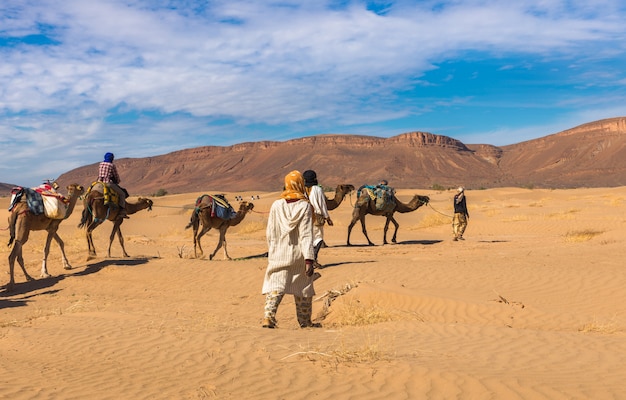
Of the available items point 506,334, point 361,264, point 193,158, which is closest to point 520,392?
point 506,334

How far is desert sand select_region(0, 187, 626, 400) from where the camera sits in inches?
212

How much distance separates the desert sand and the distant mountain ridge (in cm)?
10016

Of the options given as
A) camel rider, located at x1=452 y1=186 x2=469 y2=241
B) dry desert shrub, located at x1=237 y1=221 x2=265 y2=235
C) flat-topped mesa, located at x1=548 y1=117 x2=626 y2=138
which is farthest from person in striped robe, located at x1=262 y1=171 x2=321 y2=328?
flat-topped mesa, located at x1=548 y1=117 x2=626 y2=138

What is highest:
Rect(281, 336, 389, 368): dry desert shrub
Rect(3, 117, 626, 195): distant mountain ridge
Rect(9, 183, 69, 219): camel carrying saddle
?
Rect(3, 117, 626, 195): distant mountain ridge

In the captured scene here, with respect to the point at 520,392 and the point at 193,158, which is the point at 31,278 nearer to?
the point at 520,392

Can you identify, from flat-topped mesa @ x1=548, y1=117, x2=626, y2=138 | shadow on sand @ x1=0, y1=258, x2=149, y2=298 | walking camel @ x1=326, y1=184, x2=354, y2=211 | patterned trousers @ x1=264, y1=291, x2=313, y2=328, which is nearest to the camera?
patterned trousers @ x1=264, y1=291, x2=313, y2=328

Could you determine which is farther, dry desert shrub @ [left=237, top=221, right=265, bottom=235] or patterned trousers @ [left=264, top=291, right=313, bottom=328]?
dry desert shrub @ [left=237, top=221, right=265, bottom=235]

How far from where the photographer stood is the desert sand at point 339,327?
17.7 feet

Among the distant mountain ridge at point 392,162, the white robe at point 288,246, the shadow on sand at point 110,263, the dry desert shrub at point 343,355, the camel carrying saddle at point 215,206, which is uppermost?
the distant mountain ridge at point 392,162

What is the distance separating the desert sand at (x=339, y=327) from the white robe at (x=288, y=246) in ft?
2.07

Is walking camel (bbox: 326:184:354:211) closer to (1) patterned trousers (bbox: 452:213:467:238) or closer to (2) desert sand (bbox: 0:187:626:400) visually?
(2) desert sand (bbox: 0:187:626:400)

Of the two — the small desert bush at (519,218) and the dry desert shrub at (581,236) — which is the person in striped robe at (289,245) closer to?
the dry desert shrub at (581,236)

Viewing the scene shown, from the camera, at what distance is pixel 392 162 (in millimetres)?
138500

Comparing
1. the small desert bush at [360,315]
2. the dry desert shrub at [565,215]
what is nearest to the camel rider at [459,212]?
the dry desert shrub at [565,215]
